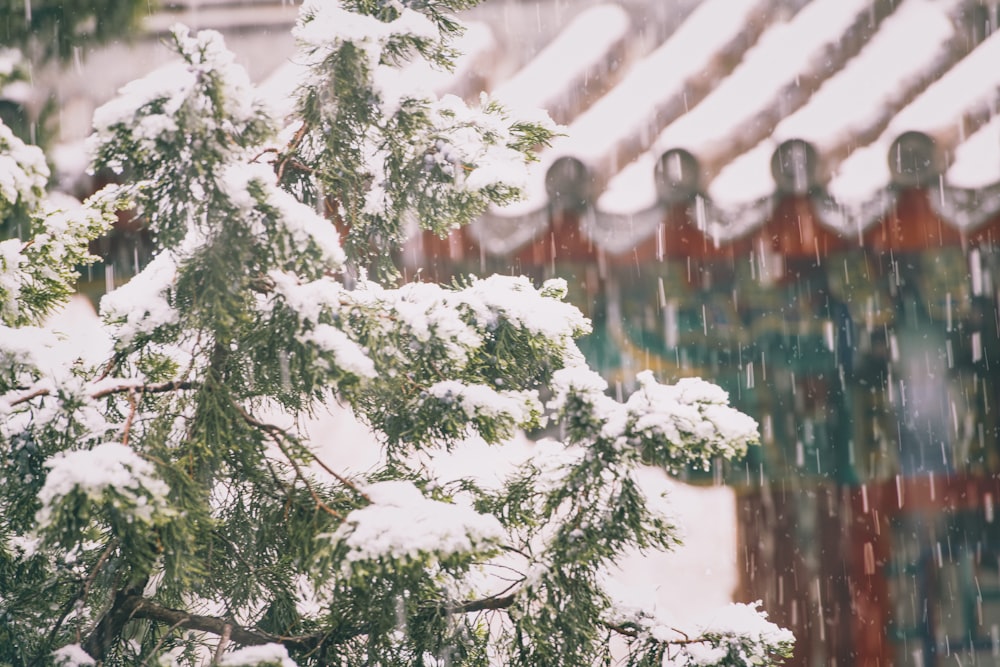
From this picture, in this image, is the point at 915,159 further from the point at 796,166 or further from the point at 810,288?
A: the point at 810,288

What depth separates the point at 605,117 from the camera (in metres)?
4.41

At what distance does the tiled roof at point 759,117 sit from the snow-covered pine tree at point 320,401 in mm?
2082

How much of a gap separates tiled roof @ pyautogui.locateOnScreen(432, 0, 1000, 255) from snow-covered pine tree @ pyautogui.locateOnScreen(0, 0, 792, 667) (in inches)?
82.0

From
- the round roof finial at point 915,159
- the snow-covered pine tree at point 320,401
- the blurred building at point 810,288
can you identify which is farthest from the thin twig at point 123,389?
the round roof finial at point 915,159

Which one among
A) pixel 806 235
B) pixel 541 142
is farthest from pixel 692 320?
pixel 541 142

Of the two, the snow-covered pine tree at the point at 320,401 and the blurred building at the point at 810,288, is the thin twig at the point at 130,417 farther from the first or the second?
the blurred building at the point at 810,288

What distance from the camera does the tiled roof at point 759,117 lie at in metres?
3.96

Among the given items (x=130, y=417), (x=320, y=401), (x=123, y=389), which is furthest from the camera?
(x=320, y=401)

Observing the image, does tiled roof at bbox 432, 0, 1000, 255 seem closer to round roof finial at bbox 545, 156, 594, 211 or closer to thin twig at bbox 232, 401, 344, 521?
round roof finial at bbox 545, 156, 594, 211

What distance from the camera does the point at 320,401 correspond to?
6.18ft

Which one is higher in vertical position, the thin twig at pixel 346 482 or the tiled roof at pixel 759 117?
the tiled roof at pixel 759 117

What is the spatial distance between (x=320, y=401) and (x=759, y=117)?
3.37 m

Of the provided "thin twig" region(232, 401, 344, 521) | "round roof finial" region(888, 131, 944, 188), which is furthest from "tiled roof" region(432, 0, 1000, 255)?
"thin twig" region(232, 401, 344, 521)

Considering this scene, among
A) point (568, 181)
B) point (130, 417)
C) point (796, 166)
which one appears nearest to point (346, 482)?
point (130, 417)
